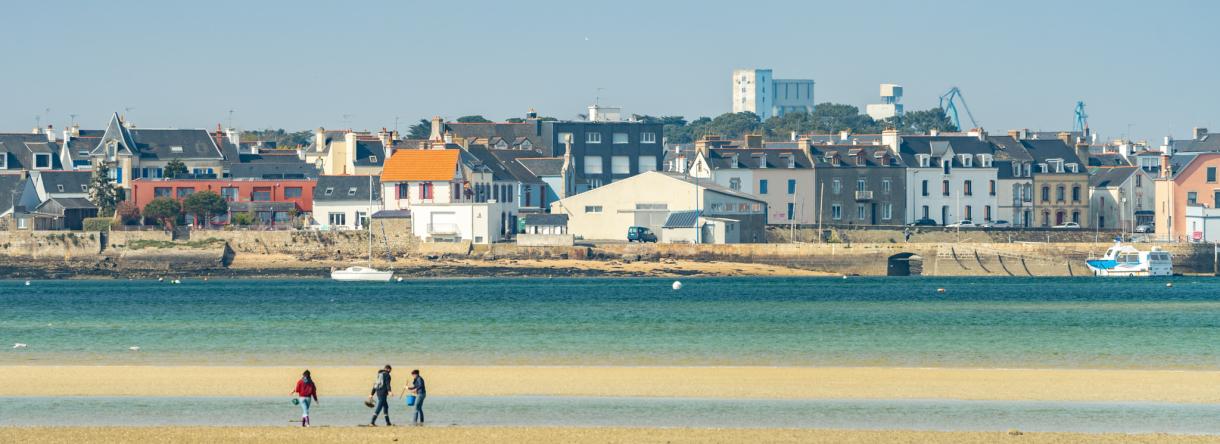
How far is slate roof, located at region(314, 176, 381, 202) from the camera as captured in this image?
7100cm

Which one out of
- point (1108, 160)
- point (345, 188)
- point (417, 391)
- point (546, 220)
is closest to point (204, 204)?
point (345, 188)

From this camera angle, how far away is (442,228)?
66.1 meters

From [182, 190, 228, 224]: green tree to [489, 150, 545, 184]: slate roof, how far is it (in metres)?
17.9

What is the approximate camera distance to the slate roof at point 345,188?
71.0 metres

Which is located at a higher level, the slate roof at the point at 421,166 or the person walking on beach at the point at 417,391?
the slate roof at the point at 421,166

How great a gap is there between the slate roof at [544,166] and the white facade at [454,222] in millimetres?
15112

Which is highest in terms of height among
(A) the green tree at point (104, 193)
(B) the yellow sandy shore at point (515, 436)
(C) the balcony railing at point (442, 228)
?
(A) the green tree at point (104, 193)

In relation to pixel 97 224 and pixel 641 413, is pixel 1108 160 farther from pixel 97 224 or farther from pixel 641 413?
pixel 641 413

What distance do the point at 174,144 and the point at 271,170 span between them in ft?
34.1

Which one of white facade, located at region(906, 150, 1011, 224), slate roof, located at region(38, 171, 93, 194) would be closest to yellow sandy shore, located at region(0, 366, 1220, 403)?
slate roof, located at region(38, 171, 93, 194)

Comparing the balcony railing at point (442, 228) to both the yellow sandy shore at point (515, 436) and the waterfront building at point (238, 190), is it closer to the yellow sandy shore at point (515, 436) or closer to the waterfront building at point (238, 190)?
the waterfront building at point (238, 190)

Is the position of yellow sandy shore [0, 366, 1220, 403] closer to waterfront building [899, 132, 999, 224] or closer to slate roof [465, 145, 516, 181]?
slate roof [465, 145, 516, 181]

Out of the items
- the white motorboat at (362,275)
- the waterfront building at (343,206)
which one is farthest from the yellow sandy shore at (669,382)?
the waterfront building at (343,206)

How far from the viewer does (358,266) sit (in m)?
64.5
